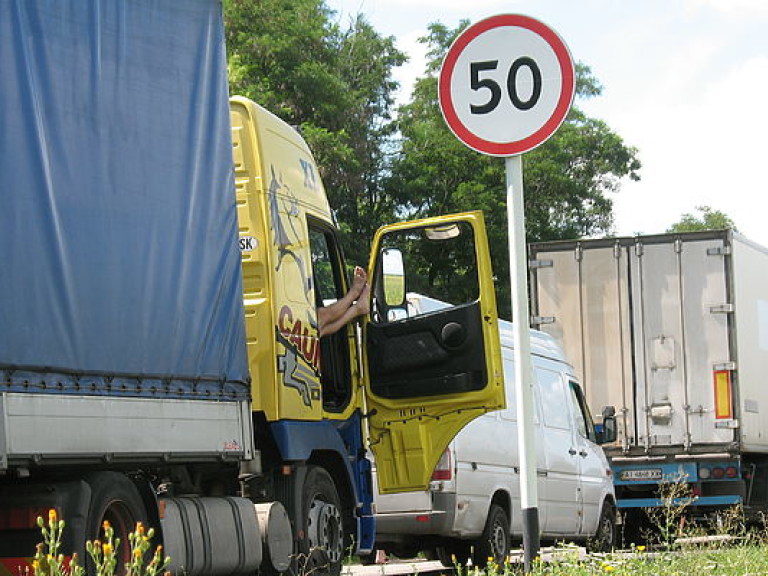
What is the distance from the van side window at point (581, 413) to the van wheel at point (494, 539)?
301 cm

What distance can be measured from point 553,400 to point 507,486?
85.3 inches

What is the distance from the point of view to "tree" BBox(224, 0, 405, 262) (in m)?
34.7

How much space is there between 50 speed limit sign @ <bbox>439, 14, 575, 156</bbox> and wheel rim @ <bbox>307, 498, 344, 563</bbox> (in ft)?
12.4

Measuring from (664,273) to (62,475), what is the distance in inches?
477

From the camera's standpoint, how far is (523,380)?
284 inches

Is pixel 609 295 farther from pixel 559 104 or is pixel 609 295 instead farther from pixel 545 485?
pixel 559 104

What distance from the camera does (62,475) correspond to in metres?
7.68

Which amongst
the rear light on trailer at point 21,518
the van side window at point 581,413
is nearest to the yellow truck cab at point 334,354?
the rear light on trailer at point 21,518

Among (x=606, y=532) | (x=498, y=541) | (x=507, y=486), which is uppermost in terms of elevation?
(x=507, y=486)

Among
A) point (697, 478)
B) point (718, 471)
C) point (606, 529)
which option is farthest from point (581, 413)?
point (718, 471)

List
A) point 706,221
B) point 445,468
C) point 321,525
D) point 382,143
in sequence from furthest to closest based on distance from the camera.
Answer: point 706,221 < point 382,143 < point 445,468 < point 321,525

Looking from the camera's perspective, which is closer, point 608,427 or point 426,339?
point 426,339

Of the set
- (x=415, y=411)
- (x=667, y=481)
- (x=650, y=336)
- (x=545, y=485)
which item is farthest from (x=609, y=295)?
(x=415, y=411)

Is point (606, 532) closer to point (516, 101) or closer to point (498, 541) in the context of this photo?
point (498, 541)
